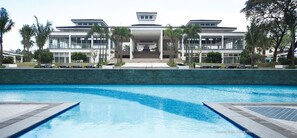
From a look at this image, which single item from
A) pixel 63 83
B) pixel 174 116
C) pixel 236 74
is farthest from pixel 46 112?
pixel 236 74

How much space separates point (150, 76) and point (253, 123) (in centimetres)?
1561

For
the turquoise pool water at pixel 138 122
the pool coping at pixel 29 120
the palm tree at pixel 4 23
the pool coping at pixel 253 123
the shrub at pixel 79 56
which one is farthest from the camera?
the shrub at pixel 79 56

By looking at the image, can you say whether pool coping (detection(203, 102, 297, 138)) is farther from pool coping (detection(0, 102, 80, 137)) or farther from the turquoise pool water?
pool coping (detection(0, 102, 80, 137))

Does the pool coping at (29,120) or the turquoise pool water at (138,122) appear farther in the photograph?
the turquoise pool water at (138,122)

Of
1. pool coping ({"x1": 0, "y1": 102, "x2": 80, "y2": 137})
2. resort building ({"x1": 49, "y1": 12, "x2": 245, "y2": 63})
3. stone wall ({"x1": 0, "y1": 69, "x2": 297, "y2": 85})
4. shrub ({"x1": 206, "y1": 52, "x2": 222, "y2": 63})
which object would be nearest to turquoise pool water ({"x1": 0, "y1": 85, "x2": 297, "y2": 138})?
pool coping ({"x1": 0, "y1": 102, "x2": 80, "y2": 137})

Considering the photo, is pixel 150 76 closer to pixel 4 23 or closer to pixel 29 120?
pixel 29 120

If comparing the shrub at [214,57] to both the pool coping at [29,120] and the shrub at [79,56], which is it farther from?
the pool coping at [29,120]

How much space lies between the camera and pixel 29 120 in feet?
27.3

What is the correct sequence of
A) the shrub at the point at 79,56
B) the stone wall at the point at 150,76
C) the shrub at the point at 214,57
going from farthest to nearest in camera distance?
the shrub at the point at 79,56
the shrub at the point at 214,57
the stone wall at the point at 150,76

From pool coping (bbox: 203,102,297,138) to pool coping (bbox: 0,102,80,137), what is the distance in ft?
19.0

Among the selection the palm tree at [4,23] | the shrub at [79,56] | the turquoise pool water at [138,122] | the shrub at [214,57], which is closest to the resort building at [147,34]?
the shrub at [79,56]

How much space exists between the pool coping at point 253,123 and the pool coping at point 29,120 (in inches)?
229

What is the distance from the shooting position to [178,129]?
8.62 meters

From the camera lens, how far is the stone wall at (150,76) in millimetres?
23266
